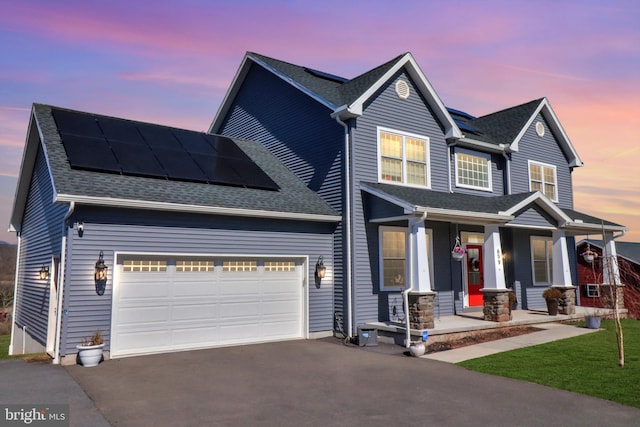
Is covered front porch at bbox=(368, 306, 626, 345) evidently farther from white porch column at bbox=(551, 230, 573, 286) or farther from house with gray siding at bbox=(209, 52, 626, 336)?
white porch column at bbox=(551, 230, 573, 286)

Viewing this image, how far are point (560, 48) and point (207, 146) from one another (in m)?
10.9

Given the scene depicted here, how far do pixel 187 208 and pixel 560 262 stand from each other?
506 inches

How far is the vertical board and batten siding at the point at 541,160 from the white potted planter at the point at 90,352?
1547 cm

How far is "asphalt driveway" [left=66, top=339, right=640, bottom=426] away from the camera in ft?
21.7

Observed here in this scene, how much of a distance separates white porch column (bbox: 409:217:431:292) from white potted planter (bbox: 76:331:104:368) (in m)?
A: 7.78

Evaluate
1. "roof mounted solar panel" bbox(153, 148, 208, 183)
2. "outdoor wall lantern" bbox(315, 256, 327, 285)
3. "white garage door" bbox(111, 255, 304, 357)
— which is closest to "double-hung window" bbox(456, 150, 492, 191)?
"outdoor wall lantern" bbox(315, 256, 327, 285)

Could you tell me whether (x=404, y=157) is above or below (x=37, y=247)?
above

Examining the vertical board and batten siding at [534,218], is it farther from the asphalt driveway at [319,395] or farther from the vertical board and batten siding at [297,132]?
the asphalt driveway at [319,395]

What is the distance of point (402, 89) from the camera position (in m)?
15.5

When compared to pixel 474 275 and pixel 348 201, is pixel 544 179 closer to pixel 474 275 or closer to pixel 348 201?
pixel 474 275

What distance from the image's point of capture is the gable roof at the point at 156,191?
10.7 metres

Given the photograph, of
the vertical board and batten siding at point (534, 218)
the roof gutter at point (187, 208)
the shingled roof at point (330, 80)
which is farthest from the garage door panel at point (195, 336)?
the vertical board and batten siding at point (534, 218)

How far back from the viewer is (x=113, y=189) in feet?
36.0

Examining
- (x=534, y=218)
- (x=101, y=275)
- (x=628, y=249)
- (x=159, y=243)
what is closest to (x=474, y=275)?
(x=534, y=218)
